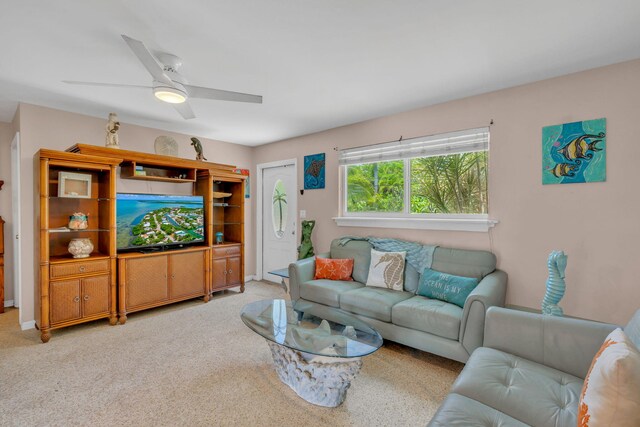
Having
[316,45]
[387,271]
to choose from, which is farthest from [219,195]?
[316,45]

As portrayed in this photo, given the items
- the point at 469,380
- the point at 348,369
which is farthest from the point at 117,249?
the point at 469,380

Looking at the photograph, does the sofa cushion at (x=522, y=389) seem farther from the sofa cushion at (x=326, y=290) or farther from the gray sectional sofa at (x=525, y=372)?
the sofa cushion at (x=326, y=290)

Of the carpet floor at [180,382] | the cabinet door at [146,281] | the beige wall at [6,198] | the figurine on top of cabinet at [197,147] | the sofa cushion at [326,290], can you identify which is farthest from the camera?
the figurine on top of cabinet at [197,147]

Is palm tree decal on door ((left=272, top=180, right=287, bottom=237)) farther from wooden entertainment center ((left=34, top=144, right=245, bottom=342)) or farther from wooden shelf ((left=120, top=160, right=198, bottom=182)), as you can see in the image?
wooden shelf ((left=120, top=160, right=198, bottom=182))

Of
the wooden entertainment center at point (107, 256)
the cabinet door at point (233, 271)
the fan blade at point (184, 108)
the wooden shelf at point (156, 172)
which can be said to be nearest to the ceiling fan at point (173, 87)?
the fan blade at point (184, 108)

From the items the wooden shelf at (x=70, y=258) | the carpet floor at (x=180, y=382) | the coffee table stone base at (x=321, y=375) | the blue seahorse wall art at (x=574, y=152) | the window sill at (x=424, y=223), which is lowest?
the carpet floor at (x=180, y=382)

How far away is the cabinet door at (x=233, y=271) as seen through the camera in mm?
4613

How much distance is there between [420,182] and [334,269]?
1402 millimetres

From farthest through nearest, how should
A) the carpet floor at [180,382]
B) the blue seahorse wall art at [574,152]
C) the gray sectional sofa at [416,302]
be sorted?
the blue seahorse wall art at [574,152], the gray sectional sofa at [416,302], the carpet floor at [180,382]

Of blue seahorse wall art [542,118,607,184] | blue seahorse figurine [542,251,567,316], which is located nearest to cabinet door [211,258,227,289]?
blue seahorse figurine [542,251,567,316]

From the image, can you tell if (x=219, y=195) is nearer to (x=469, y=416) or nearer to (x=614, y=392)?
(x=469, y=416)

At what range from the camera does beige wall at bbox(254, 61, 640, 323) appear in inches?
93.0

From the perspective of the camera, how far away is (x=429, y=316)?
2.48 metres

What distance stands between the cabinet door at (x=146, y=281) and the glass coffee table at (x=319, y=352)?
192 centimetres
